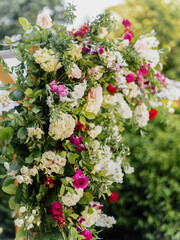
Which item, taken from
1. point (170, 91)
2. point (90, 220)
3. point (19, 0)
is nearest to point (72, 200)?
point (90, 220)

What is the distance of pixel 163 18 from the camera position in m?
7.66

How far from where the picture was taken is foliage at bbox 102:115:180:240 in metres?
2.93

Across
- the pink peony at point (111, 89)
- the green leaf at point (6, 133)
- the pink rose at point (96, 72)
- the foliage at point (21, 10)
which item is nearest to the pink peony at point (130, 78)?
the pink peony at point (111, 89)

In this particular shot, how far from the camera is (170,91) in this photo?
6.62 ft

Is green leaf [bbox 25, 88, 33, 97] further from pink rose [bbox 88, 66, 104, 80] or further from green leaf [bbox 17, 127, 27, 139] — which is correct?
pink rose [bbox 88, 66, 104, 80]

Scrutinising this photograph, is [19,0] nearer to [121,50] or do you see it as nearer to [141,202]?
[121,50]

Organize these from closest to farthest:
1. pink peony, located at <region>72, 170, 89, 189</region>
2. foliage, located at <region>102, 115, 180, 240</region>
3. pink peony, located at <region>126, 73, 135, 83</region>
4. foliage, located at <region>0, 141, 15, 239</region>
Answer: pink peony, located at <region>72, 170, 89, 189</region>
pink peony, located at <region>126, 73, 135, 83</region>
foliage, located at <region>0, 141, 15, 239</region>
foliage, located at <region>102, 115, 180, 240</region>

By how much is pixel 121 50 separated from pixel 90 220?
0.99m

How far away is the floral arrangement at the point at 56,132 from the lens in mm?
1249

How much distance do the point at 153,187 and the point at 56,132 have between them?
201cm

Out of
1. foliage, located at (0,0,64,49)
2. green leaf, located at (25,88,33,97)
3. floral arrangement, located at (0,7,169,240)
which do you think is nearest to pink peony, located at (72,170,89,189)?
floral arrangement, located at (0,7,169,240)

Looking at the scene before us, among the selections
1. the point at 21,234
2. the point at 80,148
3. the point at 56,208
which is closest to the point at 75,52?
the point at 80,148

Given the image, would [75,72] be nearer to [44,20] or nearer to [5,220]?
[44,20]

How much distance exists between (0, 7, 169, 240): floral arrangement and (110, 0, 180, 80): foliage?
19.4 ft
